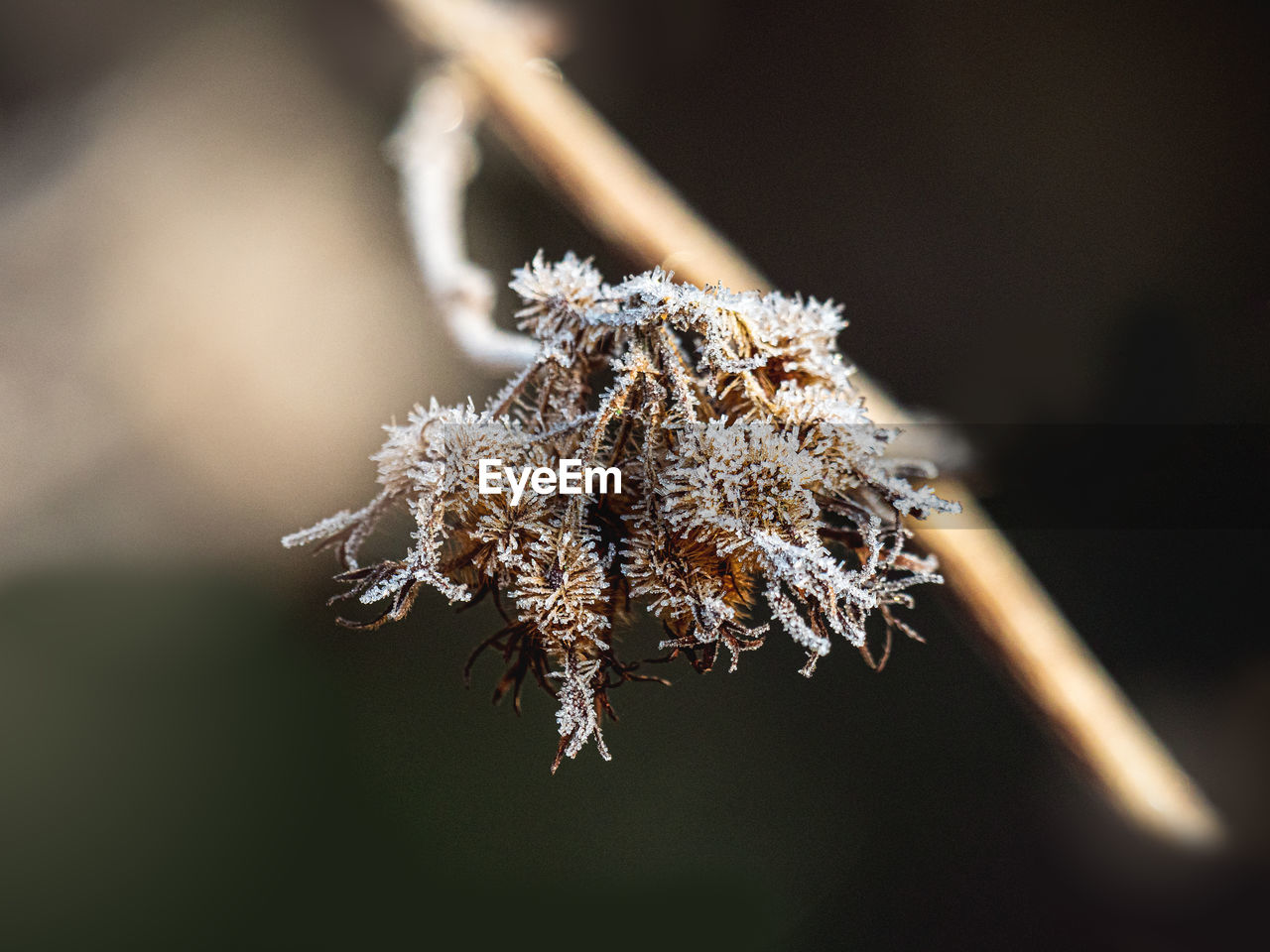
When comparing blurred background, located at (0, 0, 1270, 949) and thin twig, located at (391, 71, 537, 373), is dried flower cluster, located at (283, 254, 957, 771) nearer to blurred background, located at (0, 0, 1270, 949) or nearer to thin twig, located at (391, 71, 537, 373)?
thin twig, located at (391, 71, 537, 373)

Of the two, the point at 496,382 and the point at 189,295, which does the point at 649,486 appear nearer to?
the point at 496,382

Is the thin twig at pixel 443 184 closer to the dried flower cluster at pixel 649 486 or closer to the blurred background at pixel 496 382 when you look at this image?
the blurred background at pixel 496 382

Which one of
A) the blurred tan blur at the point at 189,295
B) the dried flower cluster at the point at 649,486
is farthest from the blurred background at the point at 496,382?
the dried flower cluster at the point at 649,486

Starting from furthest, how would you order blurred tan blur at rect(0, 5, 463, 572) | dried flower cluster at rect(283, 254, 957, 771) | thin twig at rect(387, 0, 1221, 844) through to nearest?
blurred tan blur at rect(0, 5, 463, 572), thin twig at rect(387, 0, 1221, 844), dried flower cluster at rect(283, 254, 957, 771)

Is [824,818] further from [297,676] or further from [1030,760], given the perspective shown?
[297,676]

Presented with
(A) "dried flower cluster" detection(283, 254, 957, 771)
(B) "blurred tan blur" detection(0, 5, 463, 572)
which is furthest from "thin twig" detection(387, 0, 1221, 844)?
(B) "blurred tan blur" detection(0, 5, 463, 572)
